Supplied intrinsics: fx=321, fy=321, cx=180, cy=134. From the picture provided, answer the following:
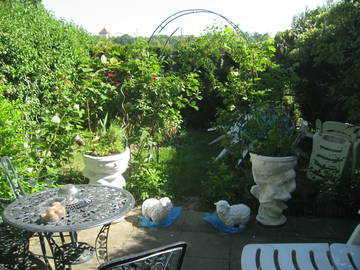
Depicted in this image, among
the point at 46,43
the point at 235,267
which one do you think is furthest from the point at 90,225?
the point at 46,43

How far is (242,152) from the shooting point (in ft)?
13.7

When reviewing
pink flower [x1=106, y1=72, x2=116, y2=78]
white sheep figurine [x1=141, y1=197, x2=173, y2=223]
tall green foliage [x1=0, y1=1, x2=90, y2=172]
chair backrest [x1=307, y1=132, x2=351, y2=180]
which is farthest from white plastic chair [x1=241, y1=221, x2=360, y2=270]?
pink flower [x1=106, y1=72, x2=116, y2=78]

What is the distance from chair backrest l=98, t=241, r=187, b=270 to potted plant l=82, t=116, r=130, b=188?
2118 millimetres

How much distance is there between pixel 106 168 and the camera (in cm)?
352

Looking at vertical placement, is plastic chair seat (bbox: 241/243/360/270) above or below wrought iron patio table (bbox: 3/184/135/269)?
below

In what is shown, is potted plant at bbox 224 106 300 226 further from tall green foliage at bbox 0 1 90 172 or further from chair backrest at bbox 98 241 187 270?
tall green foliage at bbox 0 1 90 172

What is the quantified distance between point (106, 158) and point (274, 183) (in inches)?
69.5

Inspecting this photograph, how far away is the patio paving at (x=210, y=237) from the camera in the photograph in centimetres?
286

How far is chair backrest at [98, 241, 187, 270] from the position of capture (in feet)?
4.40

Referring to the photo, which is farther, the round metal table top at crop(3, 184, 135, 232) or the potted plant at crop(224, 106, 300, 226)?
the potted plant at crop(224, 106, 300, 226)

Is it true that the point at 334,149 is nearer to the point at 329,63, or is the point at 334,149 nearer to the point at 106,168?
the point at 329,63

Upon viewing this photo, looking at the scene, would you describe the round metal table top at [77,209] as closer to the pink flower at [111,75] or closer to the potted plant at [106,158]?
the potted plant at [106,158]

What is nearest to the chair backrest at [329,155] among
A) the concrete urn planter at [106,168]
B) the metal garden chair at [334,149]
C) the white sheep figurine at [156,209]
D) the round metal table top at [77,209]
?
the metal garden chair at [334,149]

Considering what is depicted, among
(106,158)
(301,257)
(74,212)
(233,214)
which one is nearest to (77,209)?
(74,212)
